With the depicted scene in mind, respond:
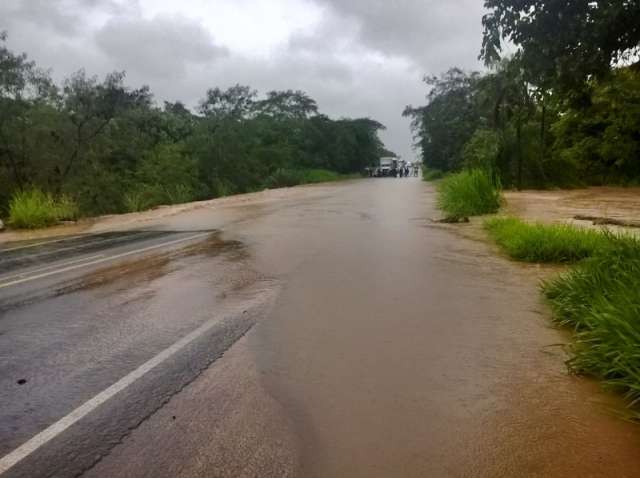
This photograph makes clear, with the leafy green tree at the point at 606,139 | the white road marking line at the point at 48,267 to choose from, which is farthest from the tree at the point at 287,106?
the white road marking line at the point at 48,267

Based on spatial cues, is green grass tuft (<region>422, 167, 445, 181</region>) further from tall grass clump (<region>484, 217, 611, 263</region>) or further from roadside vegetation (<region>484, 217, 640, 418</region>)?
roadside vegetation (<region>484, 217, 640, 418</region>)

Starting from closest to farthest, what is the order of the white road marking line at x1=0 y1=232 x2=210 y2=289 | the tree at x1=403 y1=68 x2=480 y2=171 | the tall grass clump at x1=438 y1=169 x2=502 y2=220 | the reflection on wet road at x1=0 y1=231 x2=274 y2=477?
the reflection on wet road at x1=0 y1=231 x2=274 y2=477 < the white road marking line at x1=0 y1=232 x2=210 y2=289 < the tall grass clump at x1=438 y1=169 x2=502 y2=220 < the tree at x1=403 y1=68 x2=480 y2=171

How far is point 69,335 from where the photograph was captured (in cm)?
A: 567

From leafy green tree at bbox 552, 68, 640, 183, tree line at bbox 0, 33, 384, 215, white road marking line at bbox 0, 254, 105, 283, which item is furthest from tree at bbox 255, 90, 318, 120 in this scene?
white road marking line at bbox 0, 254, 105, 283

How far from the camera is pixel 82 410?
3.95 m

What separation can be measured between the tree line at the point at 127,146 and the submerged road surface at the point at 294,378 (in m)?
14.4

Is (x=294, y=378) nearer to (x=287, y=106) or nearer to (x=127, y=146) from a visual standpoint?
(x=127, y=146)

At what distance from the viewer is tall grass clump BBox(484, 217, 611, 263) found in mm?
9367

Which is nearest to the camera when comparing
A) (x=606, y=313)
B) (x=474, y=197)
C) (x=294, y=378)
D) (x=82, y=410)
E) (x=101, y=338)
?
(x=82, y=410)

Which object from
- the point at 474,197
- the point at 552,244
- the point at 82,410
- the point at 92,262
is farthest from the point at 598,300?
the point at 474,197

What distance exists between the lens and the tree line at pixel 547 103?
19.7ft

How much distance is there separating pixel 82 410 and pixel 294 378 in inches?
60.4

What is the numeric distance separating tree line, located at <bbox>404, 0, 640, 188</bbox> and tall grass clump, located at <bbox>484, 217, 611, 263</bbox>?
200 cm

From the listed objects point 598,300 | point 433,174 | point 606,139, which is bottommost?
point 433,174
